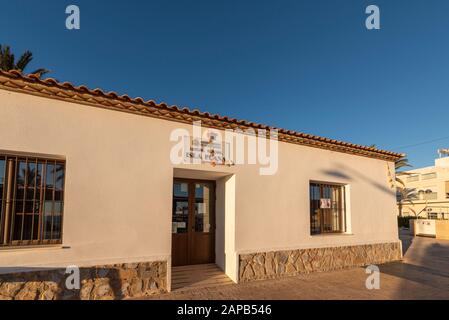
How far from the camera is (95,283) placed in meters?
4.90

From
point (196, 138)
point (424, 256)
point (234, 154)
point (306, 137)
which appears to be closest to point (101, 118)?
point (196, 138)

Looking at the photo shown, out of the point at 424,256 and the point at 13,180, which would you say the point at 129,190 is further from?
the point at 424,256

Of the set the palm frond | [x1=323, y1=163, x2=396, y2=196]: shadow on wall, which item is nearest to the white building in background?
[x1=323, y1=163, x2=396, y2=196]: shadow on wall

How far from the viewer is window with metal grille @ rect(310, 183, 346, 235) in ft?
26.5

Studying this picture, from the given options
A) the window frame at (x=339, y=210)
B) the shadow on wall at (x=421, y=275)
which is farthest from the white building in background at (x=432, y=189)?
the window frame at (x=339, y=210)

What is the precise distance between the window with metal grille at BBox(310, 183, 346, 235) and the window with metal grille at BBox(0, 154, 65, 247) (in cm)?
589

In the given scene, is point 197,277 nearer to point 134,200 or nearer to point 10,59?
point 134,200

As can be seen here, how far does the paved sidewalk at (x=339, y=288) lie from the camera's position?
561 cm

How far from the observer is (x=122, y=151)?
17.6 ft

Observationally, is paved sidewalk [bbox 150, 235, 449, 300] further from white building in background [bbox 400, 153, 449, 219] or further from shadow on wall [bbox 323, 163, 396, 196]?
white building in background [bbox 400, 153, 449, 219]

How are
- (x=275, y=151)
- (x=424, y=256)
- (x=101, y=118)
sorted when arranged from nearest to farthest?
(x=101, y=118) → (x=275, y=151) → (x=424, y=256)

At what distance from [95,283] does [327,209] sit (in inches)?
238

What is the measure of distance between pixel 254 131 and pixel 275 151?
76cm
